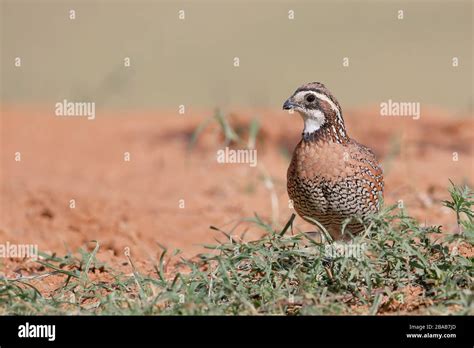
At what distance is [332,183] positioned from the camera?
6.18 metres

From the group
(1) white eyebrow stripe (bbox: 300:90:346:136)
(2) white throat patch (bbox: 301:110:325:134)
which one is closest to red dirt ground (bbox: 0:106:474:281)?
(2) white throat patch (bbox: 301:110:325:134)

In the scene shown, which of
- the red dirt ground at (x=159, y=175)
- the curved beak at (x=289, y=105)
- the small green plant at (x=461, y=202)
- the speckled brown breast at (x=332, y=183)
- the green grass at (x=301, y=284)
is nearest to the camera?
the green grass at (x=301, y=284)

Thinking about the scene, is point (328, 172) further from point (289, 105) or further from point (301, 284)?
point (301, 284)

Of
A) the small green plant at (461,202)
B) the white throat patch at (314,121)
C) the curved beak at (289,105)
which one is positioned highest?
the curved beak at (289,105)

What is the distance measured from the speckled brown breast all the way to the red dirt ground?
51 centimetres

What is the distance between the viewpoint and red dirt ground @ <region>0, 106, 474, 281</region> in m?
8.32

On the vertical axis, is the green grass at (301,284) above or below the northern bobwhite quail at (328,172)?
below

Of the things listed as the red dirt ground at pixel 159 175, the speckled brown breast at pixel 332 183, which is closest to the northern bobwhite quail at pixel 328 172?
the speckled brown breast at pixel 332 183

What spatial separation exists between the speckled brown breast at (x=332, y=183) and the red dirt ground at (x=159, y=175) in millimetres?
508

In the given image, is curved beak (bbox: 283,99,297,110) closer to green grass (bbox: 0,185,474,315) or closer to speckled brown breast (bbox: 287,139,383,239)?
speckled brown breast (bbox: 287,139,383,239)

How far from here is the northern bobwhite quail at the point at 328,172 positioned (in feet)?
20.2

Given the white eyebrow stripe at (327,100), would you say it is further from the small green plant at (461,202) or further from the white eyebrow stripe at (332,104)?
the small green plant at (461,202)
